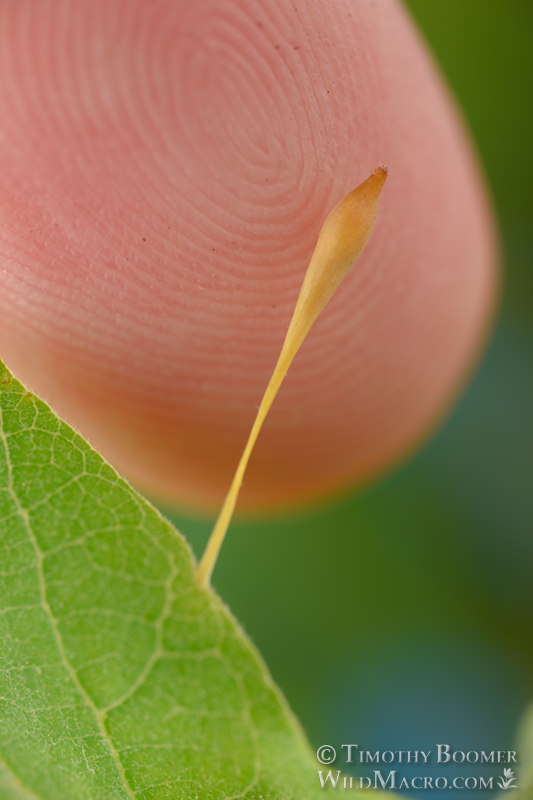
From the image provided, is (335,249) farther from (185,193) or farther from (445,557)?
(445,557)

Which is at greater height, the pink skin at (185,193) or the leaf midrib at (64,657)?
the pink skin at (185,193)

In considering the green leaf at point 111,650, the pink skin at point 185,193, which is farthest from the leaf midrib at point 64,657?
the pink skin at point 185,193

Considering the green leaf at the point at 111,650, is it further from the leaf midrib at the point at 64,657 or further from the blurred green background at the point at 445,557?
the blurred green background at the point at 445,557

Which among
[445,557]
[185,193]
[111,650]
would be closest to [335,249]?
[185,193]

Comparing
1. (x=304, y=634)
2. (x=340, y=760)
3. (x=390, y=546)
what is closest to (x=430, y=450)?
(x=390, y=546)

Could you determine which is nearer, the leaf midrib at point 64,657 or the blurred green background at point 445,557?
the leaf midrib at point 64,657

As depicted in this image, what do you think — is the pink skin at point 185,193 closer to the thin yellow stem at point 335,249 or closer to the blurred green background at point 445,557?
the thin yellow stem at point 335,249

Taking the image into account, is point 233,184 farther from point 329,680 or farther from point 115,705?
point 329,680
